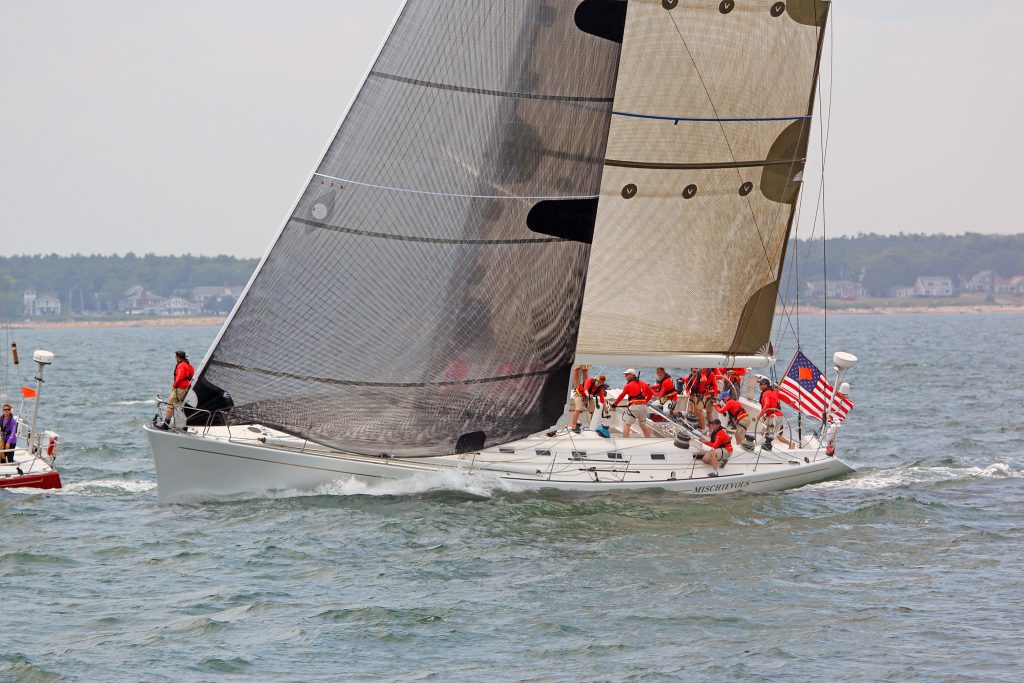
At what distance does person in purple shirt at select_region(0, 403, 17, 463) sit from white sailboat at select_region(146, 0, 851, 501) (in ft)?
11.8

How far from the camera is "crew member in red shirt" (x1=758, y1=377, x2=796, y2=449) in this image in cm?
2108

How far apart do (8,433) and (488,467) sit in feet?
25.1

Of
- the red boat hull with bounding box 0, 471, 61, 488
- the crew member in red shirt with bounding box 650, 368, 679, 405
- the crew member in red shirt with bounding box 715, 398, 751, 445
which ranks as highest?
the crew member in red shirt with bounding box 650, 368, 679, 405

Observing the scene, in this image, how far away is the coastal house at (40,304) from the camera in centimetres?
17638

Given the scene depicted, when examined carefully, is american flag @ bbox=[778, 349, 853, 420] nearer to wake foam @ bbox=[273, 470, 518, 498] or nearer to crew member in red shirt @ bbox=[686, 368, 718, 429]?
crew member in red shirt @ bbox=[686, 368, 718, 429]

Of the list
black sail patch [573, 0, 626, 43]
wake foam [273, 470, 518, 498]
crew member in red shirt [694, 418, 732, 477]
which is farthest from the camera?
crew member in red shirt [694, 418, 732, 477]

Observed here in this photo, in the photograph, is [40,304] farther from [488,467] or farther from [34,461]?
[488,467]

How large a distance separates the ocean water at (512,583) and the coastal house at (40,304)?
539 ft

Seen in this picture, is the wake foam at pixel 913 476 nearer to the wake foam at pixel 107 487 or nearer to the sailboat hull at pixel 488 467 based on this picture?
the sailboat hull at pixel 488 467

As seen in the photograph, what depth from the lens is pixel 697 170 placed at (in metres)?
21.3

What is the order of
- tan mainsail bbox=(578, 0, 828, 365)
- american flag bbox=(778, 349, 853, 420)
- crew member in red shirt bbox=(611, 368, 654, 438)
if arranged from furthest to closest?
1. american flag bbox=(778, 349, 853, 420)
2. tan mainsail bbox=(578, 0, 828, 365)
3. crew member in red shirt bbox=(611, 368, 654, 438)

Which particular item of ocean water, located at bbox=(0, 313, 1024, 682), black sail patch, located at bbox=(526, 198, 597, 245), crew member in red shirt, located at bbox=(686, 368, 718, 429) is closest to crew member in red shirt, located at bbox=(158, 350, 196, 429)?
ocean water, located at bbox=(0, 313, 1024, 682)

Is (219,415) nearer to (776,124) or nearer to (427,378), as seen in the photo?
(427,378)

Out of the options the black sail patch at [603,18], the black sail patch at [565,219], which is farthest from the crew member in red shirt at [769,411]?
the black sail patch at [603,18]
